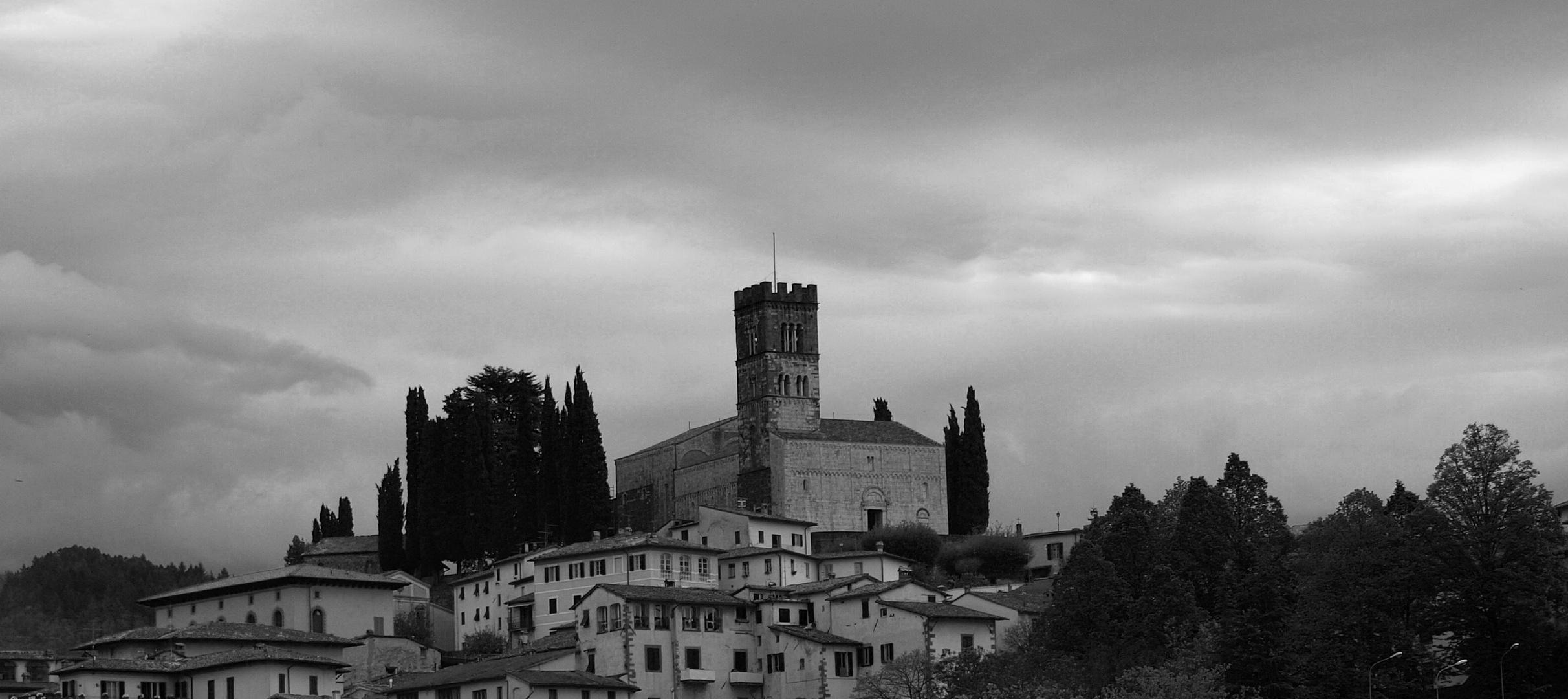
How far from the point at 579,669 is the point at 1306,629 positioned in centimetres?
2908

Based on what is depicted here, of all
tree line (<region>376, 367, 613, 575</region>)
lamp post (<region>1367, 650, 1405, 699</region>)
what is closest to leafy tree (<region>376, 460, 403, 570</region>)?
tree line (<region>376, 367, 613, 575</region>)

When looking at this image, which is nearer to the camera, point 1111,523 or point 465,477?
point 1111,523

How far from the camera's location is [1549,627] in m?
82.1

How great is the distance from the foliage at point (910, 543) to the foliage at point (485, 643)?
2201cm

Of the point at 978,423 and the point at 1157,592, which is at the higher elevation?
the point at 978,423

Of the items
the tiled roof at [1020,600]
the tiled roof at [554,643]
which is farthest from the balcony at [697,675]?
the tiled roof at [1020,600]

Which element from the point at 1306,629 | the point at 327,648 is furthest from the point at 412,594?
the point at 1306,629

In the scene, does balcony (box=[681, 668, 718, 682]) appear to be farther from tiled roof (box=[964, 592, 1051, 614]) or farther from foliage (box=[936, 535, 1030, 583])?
foliage (box=[936, 535, 1030, 583])

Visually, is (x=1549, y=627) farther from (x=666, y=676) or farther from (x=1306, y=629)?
(x=666, y=676)

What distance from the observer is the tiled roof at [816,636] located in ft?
322

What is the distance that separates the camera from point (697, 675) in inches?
3853

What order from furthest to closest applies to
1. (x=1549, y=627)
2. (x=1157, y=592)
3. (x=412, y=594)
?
(x=412, y=594), (x=1157, y=592), (x=1549, y=627)

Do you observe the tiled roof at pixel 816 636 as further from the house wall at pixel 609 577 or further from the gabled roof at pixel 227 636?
the gabled roof at pixel 227 636

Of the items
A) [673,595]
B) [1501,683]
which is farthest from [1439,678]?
[673,595]
